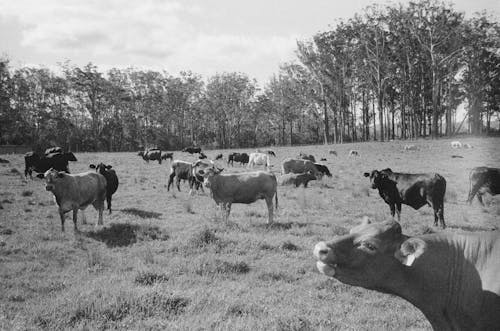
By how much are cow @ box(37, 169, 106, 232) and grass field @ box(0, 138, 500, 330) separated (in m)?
0.62

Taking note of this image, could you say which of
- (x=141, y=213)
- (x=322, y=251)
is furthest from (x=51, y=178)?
(x=322, y=251)

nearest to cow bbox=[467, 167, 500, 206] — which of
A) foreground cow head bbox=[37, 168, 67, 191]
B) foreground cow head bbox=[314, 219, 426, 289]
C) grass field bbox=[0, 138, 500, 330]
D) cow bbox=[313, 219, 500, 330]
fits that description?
grass field bbox=[0, 138, 500, 330]

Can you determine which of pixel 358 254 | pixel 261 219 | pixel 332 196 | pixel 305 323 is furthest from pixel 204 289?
pixel 332 196

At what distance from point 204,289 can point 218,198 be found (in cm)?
629

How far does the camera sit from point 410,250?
369cm

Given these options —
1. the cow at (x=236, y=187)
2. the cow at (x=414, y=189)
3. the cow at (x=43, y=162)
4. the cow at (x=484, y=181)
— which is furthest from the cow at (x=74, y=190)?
the cow at (x=484, y=181)

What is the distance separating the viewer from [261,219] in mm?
12547

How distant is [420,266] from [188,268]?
15.7ft

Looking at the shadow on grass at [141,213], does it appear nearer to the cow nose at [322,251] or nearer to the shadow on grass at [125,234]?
the shadow on grass at [125,234]

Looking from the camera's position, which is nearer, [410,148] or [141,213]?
[141,213]

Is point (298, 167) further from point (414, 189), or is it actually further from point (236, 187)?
point (236, 187)

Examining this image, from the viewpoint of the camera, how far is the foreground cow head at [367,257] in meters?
3.82

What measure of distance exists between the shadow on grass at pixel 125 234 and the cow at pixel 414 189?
7859 millimetres

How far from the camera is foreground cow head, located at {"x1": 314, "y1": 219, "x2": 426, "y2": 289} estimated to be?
12.5 feet
